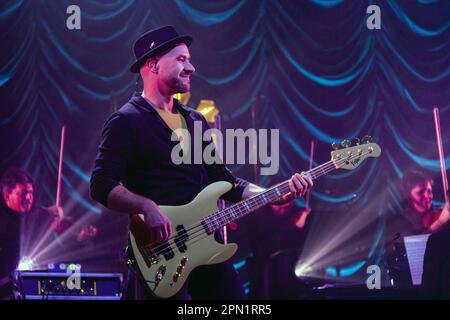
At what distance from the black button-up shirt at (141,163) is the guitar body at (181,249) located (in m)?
0.08

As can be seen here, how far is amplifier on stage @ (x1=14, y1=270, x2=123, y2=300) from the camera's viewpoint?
4.54 metres

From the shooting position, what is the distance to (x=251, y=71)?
294 inches

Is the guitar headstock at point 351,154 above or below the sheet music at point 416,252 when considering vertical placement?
above

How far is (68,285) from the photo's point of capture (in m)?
4.60

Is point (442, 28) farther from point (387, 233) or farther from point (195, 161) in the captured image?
point (195, 161)

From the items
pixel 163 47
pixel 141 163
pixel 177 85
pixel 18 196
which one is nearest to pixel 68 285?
pixel 141 163

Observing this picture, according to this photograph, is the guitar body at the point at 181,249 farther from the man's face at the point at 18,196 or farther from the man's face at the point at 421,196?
the man's face at the point at 421,196

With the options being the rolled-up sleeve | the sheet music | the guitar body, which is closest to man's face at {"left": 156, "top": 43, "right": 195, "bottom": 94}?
the rolled-up sleeve

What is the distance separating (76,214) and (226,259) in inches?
165

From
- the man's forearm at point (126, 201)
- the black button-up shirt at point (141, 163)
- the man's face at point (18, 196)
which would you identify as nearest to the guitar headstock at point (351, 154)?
the black button-up shirt at point (141, 163)

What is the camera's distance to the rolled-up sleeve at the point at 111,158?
10.5 feet

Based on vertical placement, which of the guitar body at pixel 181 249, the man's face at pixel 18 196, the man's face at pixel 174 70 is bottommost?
the guitar body at pixel 181 249

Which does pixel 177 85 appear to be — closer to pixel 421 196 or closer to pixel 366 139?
pixel 366 139

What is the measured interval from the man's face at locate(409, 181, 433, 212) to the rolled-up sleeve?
421 cm
